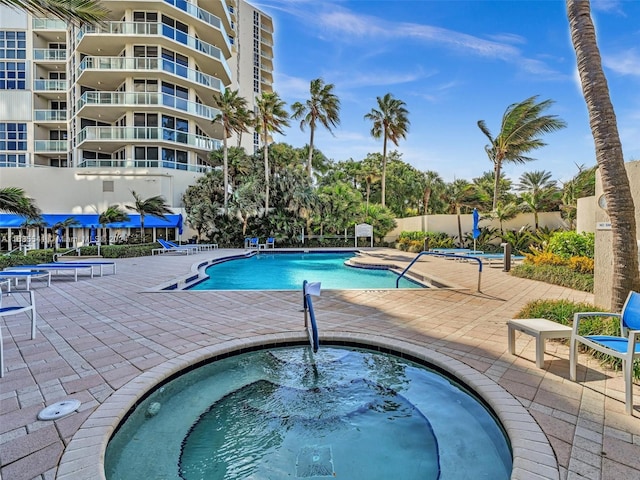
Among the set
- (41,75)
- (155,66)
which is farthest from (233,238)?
(41,75)

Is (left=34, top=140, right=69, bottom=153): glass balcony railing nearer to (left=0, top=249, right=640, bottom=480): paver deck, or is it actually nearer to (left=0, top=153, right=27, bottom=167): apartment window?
(left=0, top=153, right=27, bottom=167): apartment window

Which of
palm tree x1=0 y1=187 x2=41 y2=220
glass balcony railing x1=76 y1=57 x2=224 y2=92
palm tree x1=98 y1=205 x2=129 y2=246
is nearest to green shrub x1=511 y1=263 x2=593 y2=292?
palm tree x1=0 y1=187 x2=41 y2=220

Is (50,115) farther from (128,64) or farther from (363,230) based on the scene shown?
(363,230)

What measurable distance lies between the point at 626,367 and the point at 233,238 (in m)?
25.6

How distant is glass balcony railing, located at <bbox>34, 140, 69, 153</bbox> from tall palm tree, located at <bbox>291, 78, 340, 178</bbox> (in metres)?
20.4

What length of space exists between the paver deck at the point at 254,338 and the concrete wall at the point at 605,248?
1505 mm

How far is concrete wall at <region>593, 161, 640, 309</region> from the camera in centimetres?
593

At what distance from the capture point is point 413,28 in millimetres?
13594

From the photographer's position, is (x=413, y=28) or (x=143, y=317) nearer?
(x=143, y=317)

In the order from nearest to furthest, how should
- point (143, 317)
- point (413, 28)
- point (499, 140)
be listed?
point (143, 317)
point (413, 28)
point (499, 140)

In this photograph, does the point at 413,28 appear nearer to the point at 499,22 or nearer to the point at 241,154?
the point at 499,22

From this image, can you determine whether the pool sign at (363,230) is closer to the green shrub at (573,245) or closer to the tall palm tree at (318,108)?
the tall palm tree at (318,108)

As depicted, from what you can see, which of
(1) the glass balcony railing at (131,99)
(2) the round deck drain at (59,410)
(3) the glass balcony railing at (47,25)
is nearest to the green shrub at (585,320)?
(2) the round deck drain at (59,410)

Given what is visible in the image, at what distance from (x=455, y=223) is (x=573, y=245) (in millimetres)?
13077
